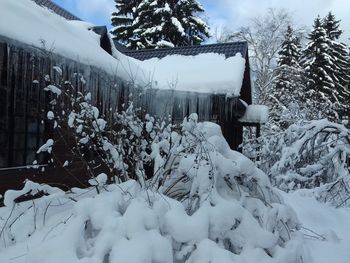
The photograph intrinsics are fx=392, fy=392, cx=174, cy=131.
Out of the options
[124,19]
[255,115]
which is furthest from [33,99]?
[124,19]

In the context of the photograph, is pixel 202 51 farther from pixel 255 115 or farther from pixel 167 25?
pixel 167 25

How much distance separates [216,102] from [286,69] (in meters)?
14.1

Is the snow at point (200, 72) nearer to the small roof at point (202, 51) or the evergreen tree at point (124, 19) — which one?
the small roof at point (202, 51)

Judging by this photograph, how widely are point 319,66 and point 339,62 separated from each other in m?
2.01

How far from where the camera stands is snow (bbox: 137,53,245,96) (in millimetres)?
10055

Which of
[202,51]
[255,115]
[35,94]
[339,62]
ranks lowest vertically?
[255,115]

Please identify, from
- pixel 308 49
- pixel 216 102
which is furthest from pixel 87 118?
→ pixel 308 49

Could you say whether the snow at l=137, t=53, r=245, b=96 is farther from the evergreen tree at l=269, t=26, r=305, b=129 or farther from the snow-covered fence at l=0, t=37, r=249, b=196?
the evergreen tree at l=269, t=26, r=305, b=129

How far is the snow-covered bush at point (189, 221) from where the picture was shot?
2.38 m

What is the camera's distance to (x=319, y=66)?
83.5ft

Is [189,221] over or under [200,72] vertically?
under

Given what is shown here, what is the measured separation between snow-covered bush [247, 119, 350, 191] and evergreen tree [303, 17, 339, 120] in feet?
58.7

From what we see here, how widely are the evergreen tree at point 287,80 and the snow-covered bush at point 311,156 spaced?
14.6 metres

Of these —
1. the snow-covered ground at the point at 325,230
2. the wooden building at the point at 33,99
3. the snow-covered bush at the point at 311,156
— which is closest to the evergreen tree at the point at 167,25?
the wooden building at the point at 33,99
